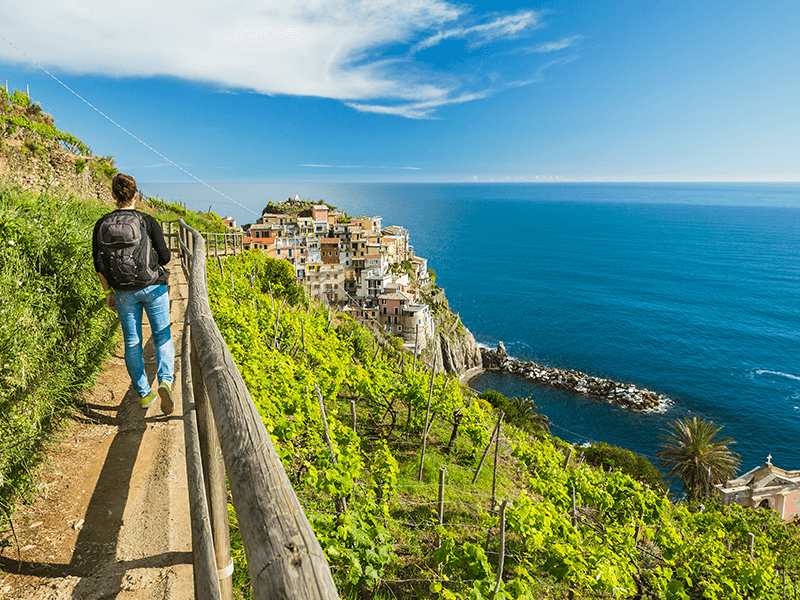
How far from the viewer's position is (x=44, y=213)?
4.98 meters

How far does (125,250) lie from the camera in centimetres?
376

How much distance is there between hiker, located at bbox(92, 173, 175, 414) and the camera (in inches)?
147

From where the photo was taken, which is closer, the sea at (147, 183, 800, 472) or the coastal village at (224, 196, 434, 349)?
the sea at (147, 183, 800, 472)

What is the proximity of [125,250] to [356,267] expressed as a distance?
61.6 metres

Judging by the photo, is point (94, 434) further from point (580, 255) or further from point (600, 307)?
point (580, 255)

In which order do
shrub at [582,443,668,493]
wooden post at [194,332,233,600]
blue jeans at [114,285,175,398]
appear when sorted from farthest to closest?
shrub at [582,443,668,493] → blue jeans at [114,285,175,398] → wooden post at [194,332,233,600]

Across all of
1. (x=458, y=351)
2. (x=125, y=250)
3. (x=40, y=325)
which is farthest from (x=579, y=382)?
(x=40, y=325)

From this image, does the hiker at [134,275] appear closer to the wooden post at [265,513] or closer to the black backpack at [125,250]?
the black backpack at [125,250]

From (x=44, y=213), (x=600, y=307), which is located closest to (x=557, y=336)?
(x=600, y=307)

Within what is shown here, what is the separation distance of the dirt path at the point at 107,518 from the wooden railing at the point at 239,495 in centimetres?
110

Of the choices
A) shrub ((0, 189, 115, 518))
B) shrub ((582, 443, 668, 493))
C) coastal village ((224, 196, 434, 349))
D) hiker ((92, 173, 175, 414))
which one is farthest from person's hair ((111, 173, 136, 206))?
coastal village ((224, 196, 434, 349))

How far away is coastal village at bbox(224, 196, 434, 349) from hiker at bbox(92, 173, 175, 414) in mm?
42587

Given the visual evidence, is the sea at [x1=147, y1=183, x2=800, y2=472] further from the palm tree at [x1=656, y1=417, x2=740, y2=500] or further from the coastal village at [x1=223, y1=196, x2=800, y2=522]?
the palm tree at [x1=656, y1=417, x2=740, y2=500]

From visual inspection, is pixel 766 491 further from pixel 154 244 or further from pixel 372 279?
pixel 372 279
